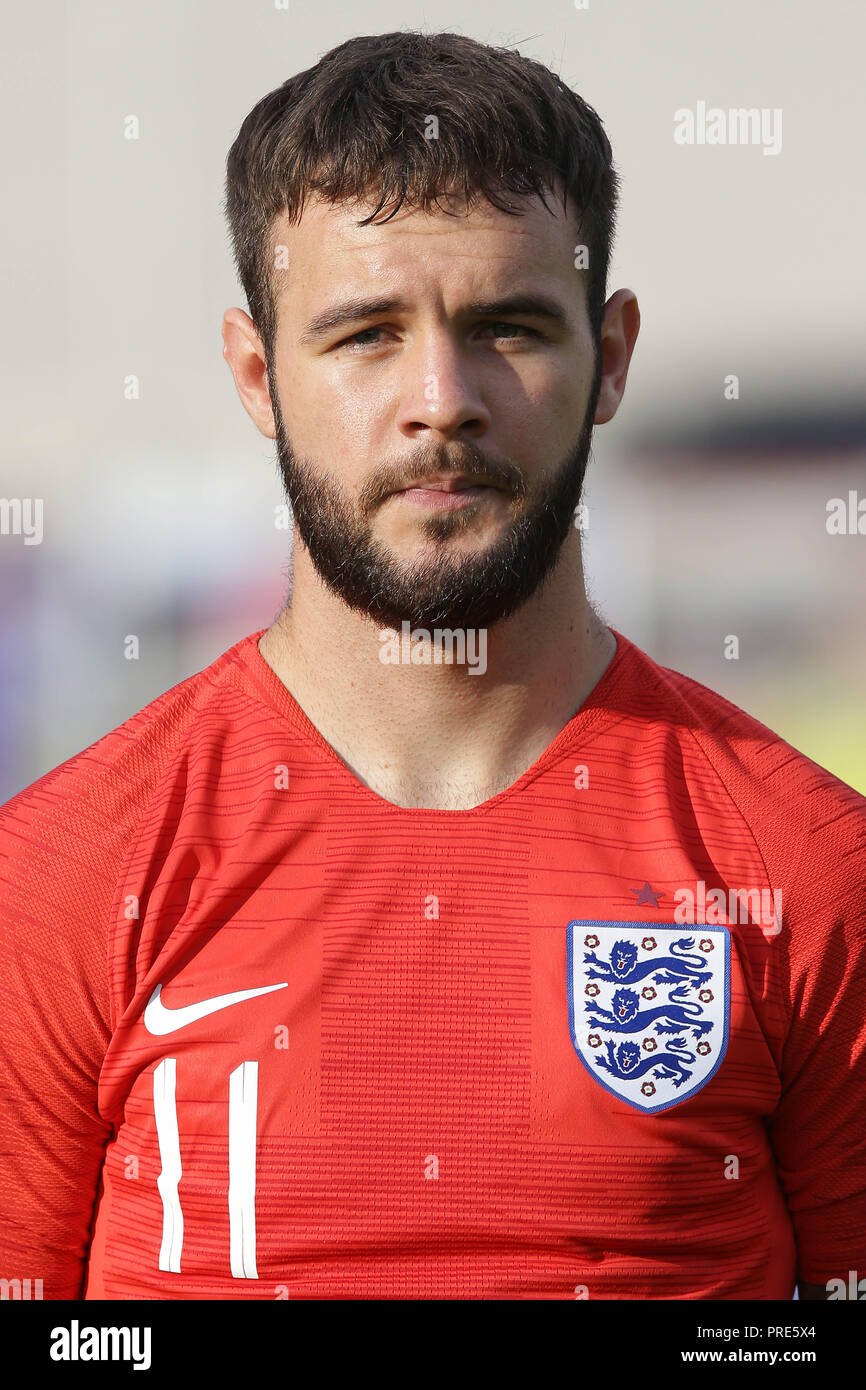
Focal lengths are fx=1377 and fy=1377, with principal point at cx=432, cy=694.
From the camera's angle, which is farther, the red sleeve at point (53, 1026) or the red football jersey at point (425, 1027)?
the red sleeve at point (53, 1026)

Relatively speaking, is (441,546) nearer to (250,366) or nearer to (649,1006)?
(250,366)

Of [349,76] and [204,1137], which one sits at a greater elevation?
[349,76]

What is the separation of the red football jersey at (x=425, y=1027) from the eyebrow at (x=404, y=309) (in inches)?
24.9

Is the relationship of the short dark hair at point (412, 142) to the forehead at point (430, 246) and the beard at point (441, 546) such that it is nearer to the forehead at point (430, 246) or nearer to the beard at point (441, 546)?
the forehead at point (430, 246)

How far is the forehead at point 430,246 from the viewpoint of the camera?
211 centimetres

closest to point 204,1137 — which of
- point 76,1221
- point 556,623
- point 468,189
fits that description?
point 76,1221

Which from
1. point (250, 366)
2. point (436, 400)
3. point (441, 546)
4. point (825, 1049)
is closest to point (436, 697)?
point (441, 546)

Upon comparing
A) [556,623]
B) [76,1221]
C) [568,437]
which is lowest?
[76,1221]

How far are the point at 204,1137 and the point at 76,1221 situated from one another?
0.36m

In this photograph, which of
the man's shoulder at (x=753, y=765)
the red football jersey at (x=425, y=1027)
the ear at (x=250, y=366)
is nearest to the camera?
the red football jersey at (x=425, y=1027)

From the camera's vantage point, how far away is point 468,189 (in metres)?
2.14

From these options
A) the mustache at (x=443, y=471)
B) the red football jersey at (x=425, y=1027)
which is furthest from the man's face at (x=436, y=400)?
the red football jersey at (x=425, y=1027)

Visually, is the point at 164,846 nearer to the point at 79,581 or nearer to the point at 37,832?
the point at 37,832

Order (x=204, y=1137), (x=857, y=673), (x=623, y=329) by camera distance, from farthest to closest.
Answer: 1. (x=857, y=673)
2. (x=623, y=329)
3. (x=204, y=1137)
